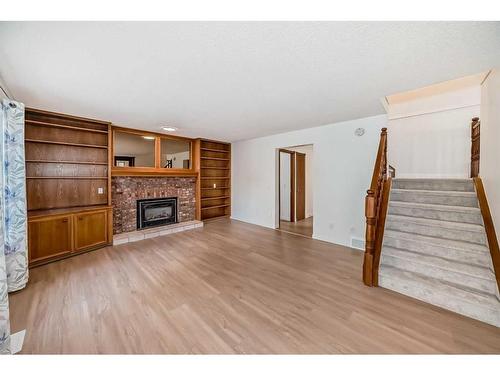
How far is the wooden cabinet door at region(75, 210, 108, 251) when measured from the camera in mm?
3207

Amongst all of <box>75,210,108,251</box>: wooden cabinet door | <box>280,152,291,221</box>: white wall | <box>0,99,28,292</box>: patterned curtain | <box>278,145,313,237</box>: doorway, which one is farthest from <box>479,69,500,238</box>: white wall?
<box>75,210,108,251</box>: wooden cabinet door

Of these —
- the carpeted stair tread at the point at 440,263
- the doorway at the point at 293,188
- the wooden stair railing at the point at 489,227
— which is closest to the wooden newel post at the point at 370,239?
the carpeted stair tread at the point at 440,263

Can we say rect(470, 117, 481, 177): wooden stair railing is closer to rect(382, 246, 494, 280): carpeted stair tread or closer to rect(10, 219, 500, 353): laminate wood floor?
rect(382, 246, 494, 280): carpeted stair tread

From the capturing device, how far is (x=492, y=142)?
2230 mm

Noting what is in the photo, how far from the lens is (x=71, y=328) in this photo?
164 cm

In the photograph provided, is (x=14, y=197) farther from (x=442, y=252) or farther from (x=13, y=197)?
(x=442, y=252)

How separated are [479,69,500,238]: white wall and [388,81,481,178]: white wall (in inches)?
52.5

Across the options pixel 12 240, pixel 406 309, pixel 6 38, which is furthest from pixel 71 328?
pixel 406 309

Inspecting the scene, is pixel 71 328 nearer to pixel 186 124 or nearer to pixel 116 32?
pixel 116 32

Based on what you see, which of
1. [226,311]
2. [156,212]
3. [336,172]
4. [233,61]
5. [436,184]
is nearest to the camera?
[233,61]

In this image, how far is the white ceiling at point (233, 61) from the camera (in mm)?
1304

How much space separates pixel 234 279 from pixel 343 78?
8.64 feet

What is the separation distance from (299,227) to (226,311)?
11.9 ft

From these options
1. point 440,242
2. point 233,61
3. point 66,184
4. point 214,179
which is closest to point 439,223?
point 440,242
